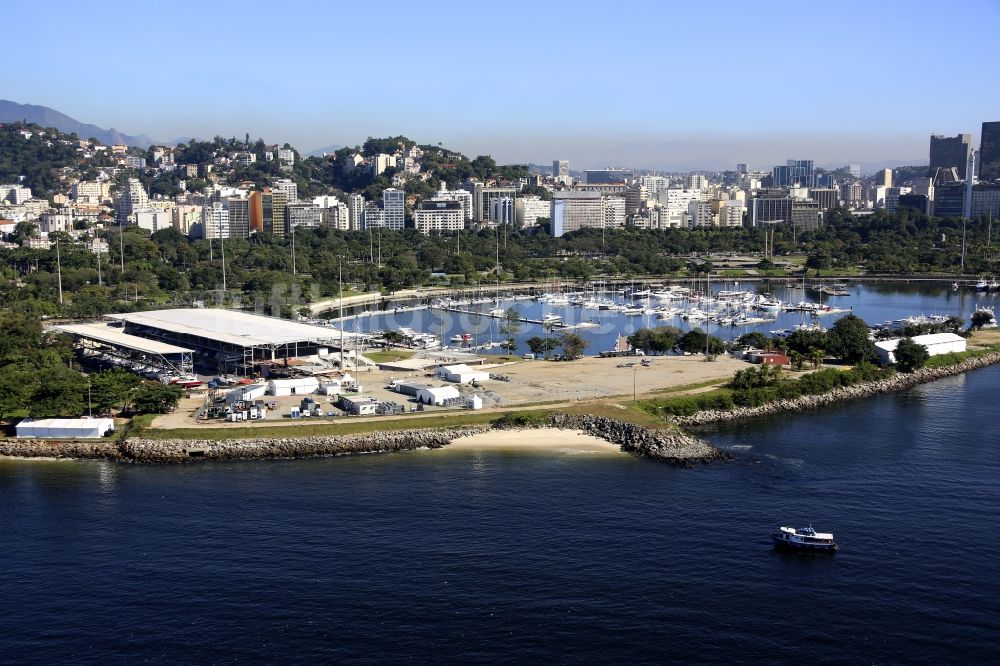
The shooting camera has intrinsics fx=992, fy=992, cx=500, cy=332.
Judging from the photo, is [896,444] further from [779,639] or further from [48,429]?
[48,429]

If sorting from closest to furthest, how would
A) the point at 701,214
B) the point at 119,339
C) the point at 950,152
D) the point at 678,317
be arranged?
the point at 119,339 → the point at 678,317 → the point at 701,214 → the point at 950,152

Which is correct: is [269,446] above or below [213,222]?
below

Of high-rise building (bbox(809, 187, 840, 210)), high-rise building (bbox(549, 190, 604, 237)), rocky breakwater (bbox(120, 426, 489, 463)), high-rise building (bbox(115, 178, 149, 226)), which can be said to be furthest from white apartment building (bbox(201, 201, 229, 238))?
high-rise building (bbox(809, 187, 840, 210))

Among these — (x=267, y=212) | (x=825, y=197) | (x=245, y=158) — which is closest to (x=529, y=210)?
(x=267, y=212)

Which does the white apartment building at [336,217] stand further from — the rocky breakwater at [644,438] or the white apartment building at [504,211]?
the rocky breakwater at [644,438]

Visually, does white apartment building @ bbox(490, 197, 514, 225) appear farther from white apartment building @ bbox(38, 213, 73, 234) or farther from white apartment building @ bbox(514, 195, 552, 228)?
white apartment building @ bbox(38, 213, 73, 234)

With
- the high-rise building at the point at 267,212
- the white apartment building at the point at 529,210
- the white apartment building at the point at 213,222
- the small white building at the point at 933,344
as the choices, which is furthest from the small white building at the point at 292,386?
the white apartment building at the point at 529,210

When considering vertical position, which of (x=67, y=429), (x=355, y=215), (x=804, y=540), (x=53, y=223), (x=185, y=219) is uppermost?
(x=355, y=215)

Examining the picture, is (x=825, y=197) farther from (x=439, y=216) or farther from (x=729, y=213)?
(x=439, y=216)
